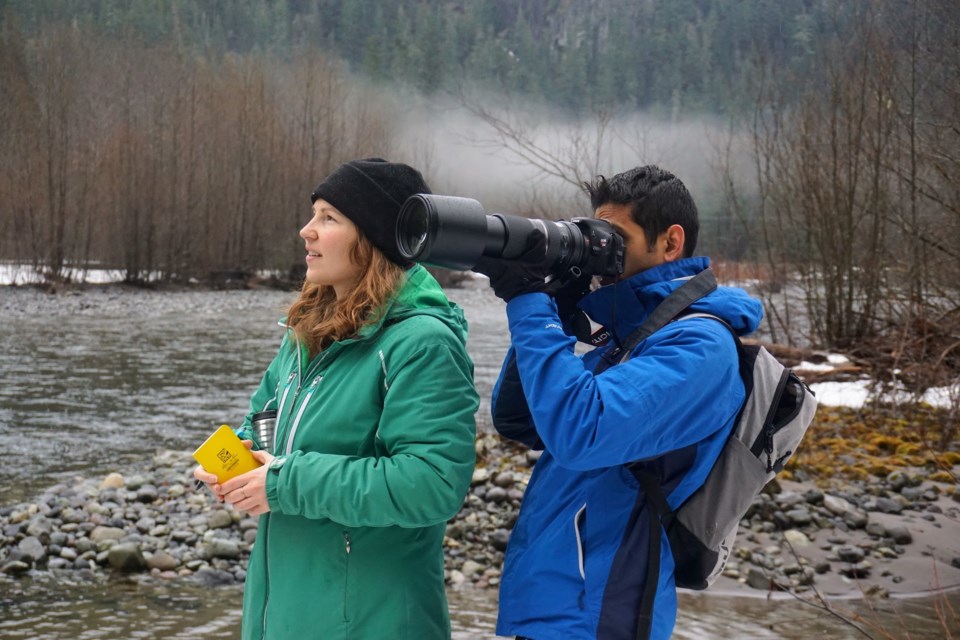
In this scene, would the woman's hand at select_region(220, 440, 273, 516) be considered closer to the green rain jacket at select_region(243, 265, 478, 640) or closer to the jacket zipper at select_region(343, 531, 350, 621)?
the green rain jacket at select_region(243, 265, 478, 640)

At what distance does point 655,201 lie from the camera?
1.72 metres

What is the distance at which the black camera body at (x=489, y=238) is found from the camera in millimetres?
1548

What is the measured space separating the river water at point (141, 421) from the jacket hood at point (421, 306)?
0.34m

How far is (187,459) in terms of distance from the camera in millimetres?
7273

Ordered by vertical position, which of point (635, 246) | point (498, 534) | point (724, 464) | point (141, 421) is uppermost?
point (635, 246)

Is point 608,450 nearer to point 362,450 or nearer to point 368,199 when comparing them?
point 362,450

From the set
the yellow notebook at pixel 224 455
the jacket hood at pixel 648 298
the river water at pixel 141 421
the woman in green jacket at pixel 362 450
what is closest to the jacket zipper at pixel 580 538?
the woman in green jacket at pixel 362 450

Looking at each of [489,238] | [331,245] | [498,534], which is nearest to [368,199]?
[331,245]

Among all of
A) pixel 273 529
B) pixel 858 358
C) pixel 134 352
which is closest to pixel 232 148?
pixel 134 352

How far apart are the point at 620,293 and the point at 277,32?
88.9 m

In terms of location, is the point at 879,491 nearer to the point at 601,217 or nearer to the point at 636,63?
the point at 601,217

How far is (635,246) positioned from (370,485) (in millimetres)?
634

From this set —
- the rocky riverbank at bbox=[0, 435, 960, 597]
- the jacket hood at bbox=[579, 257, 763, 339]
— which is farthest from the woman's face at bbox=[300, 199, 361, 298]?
the rocky riverbank at bbox=[0, 435, 960, 597]

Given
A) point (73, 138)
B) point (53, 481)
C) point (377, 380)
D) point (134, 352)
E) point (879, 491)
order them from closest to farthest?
1. point (377, 380)
2. point (879, 491)
3. point (53, 481)
4. point (134, 352)
5. point (73, 138)
